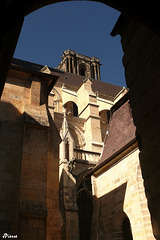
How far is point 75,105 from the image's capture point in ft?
85.0

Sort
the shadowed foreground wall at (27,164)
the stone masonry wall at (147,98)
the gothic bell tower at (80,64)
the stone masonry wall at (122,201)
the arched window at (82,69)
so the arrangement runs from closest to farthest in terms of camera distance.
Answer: the stone masonry wall at (147,98) < the shadowed foreground wall at (27,164) < the stone masonry wall at (122,201) < the gothic bell tower at (80,64) < the arched window at (82,69)

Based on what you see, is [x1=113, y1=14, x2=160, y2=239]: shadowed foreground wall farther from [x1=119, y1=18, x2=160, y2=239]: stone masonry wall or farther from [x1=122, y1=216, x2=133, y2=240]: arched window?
[x1=122, y1=216, x2=133, y2=240]: arched window

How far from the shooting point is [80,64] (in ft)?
139

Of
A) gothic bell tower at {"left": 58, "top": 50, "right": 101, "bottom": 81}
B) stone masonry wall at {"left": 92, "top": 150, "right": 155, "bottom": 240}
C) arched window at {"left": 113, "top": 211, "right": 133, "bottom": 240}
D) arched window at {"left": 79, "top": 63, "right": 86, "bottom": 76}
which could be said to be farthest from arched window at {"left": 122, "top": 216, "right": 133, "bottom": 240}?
arched window at {"left": 79, "top": 63, "right": 86, "bottom": 76}

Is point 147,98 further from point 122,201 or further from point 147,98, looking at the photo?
point 122,201

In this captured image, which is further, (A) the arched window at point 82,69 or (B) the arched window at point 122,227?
(A) the arched window at point 82,69

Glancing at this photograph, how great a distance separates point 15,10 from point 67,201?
9.06m

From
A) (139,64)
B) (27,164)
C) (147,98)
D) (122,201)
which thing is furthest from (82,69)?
(147,98)

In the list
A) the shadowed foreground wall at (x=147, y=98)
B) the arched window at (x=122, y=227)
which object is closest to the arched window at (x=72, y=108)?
the arched window at (x=122, y=227)

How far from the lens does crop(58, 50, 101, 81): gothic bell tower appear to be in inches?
1605

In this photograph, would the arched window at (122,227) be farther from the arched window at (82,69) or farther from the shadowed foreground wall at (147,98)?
the arched window at (82,69)

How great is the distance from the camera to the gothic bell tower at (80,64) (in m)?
A: 40.8

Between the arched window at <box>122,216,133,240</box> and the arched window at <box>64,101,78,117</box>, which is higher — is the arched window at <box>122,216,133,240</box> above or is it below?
below

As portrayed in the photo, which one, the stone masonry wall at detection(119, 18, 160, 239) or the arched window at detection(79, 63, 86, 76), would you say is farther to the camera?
the arched window at detection(79, 63, 86, 76)
